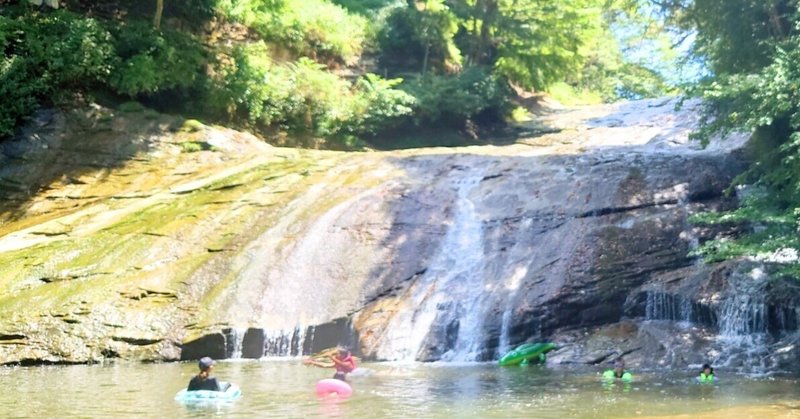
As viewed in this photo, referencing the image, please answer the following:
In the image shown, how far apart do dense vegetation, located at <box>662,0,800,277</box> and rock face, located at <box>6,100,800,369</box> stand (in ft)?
4.21

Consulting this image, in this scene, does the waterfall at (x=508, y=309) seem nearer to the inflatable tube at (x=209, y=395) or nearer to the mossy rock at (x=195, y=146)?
the inflatable tube at (x=209, y=395)

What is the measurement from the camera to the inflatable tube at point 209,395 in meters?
10.7

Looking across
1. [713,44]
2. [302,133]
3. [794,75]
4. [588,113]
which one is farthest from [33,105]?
[588,113]

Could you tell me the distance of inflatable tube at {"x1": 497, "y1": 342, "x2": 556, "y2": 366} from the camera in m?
14.0

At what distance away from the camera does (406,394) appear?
1103 centimetres

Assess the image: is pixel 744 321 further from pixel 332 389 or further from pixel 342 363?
pixel 332 389

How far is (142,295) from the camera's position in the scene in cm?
1592

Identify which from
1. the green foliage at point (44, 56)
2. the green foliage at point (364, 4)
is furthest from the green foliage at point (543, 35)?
the green foliage at point (44, 56)

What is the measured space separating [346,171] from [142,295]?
6714mm

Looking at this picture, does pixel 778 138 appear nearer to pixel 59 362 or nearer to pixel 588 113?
pixel 59 362

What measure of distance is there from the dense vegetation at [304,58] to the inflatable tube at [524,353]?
379 inches

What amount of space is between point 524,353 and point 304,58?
15.9m

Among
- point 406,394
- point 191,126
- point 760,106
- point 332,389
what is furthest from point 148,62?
point 760,106

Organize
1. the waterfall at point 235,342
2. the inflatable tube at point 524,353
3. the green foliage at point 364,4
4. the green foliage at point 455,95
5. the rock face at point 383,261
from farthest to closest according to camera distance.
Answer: the green foliage at point 364,4
the green foliage at point 455,95
the waterfall at point 235,342
the rock face at point 383,261
the inflatable tube at point 524,353
